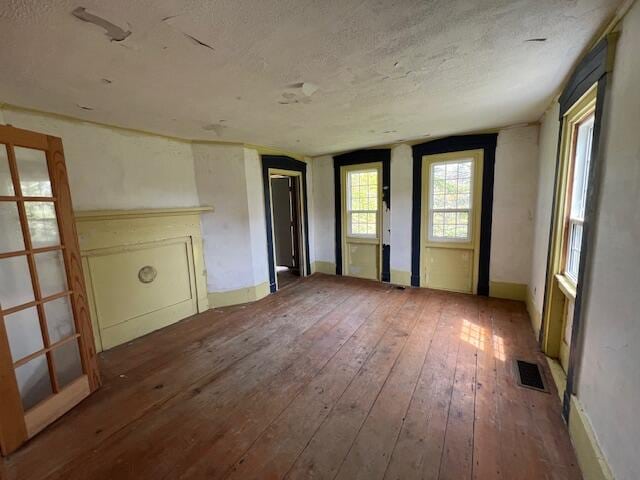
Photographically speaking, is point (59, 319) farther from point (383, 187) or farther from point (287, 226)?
point (383, 187)


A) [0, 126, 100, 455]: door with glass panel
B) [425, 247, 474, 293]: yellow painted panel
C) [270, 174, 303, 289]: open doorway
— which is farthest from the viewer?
[270, 174, 303, 289]: open doorway

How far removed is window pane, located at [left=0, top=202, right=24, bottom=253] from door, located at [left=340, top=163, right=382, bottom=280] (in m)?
3.95

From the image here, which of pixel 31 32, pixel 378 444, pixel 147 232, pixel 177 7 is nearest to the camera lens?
pixel 177 7

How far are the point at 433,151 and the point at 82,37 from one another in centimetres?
381

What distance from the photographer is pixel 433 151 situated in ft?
12.6

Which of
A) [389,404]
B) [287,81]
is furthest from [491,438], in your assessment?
[287,81]

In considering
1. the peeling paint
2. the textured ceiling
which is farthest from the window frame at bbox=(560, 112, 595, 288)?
the peeling paint

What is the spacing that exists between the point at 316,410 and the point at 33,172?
105 inches

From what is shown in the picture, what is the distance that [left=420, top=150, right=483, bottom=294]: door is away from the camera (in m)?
3.71

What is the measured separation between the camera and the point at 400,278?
14.5 feet

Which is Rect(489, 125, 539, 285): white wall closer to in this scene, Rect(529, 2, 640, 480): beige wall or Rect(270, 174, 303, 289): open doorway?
Rect(529, 2, 640, 480): beige wall

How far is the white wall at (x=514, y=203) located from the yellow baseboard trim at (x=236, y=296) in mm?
3381

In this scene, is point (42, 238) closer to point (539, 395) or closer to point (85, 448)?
point (85, 448)

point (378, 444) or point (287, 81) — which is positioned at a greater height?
point (287, 81)
